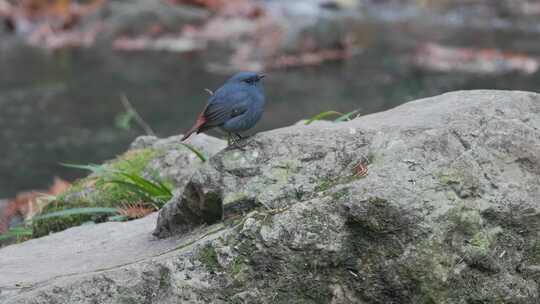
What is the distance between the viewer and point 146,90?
39.2 ft

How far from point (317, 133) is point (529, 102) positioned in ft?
3.40

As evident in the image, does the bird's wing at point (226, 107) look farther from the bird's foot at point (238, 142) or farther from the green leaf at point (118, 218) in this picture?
the green leaf at point (118, 218)

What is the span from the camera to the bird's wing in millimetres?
3869

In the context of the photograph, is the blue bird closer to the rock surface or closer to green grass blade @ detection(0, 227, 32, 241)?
the rock surface

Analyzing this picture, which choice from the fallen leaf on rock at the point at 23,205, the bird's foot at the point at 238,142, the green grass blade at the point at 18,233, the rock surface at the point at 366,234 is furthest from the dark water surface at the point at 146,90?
the rock surface at the point at 366,234

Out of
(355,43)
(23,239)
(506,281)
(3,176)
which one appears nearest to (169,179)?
(23,239)

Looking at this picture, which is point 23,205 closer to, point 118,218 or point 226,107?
point 118,218

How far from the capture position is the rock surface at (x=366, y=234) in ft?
10.6

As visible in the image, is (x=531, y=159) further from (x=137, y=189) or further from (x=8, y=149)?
(x=8, y=149)

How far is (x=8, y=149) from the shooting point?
947cm

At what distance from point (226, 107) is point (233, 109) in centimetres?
4

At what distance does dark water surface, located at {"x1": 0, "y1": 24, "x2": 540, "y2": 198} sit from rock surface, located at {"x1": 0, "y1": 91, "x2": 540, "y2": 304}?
204 inches

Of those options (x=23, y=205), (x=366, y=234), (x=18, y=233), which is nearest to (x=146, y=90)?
(x=23, y=205)

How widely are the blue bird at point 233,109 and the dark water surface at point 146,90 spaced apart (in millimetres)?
4808
